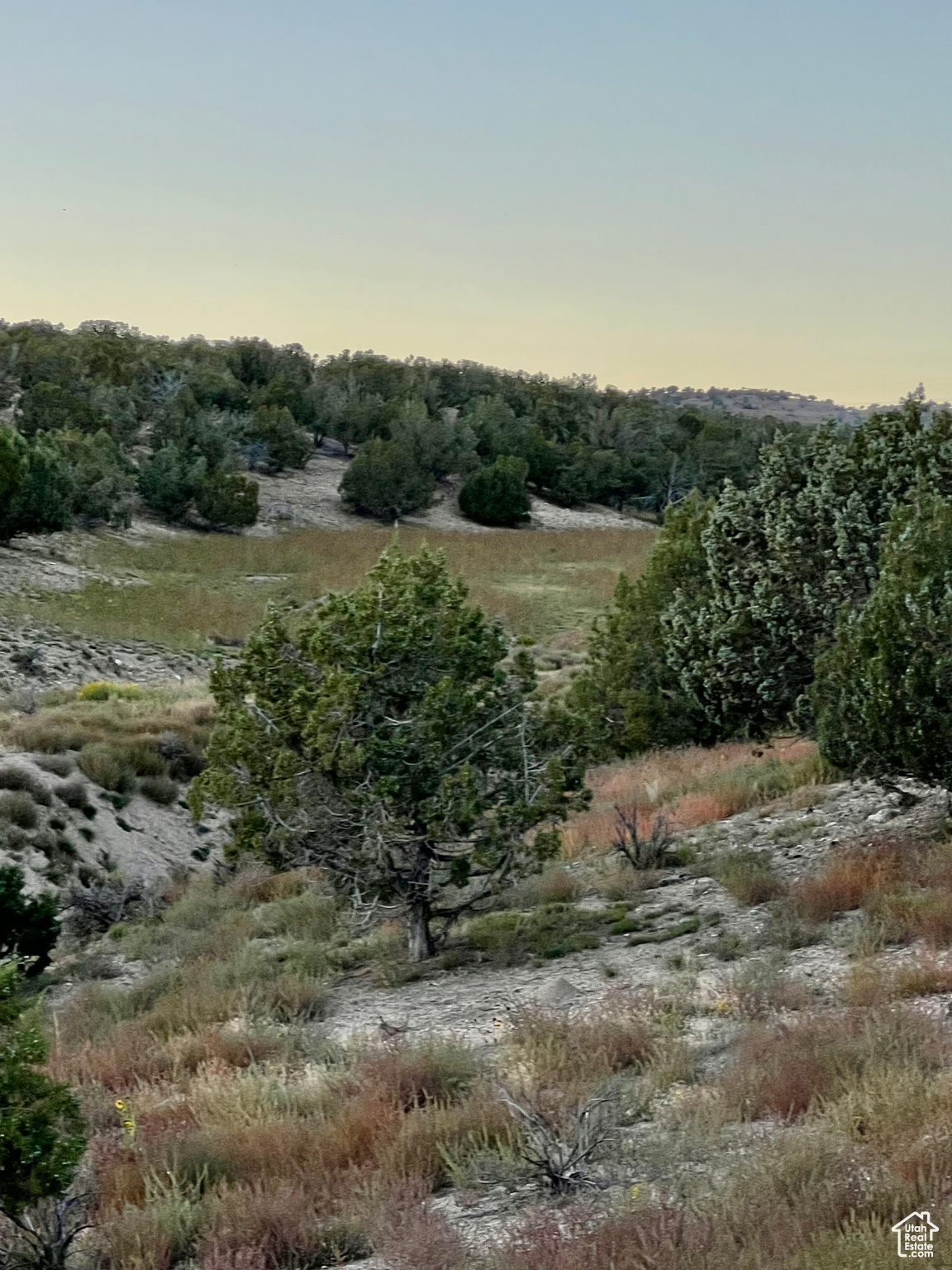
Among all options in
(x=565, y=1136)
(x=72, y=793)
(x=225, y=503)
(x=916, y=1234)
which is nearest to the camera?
(x=916, y=1234)

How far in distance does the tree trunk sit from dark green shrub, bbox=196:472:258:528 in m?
48.4

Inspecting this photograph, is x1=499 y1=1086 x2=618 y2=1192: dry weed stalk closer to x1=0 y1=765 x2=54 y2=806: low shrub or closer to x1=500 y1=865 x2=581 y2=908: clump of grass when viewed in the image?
x1=500 y1=865 x2=581 y2=908: clump of grass

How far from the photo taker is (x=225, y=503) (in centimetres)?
5750

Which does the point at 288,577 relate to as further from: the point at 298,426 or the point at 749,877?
the point at 749,877

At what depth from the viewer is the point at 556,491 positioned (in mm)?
79562

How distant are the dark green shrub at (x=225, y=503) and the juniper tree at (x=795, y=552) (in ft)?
149

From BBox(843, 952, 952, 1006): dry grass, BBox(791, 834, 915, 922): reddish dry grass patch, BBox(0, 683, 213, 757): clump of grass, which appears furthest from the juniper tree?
BBox(0, 683, 213, 757): clump of grass

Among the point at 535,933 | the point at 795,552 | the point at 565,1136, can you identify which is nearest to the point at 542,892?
the point at 535,933

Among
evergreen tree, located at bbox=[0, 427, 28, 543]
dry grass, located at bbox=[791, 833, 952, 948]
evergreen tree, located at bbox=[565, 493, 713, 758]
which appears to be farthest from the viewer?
evergreen tree, located at bbox=[0, 427, 28, 543]

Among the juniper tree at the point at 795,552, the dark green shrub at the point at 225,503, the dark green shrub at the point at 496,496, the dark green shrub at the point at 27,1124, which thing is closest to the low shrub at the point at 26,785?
the juniper tree at the point at 795,552

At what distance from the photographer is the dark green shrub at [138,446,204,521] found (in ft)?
185

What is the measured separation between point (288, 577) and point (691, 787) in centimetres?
3326

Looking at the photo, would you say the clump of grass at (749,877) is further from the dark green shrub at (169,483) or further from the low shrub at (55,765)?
the dark green shrub at (169,483)

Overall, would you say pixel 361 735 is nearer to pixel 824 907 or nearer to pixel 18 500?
pixel 824 907
